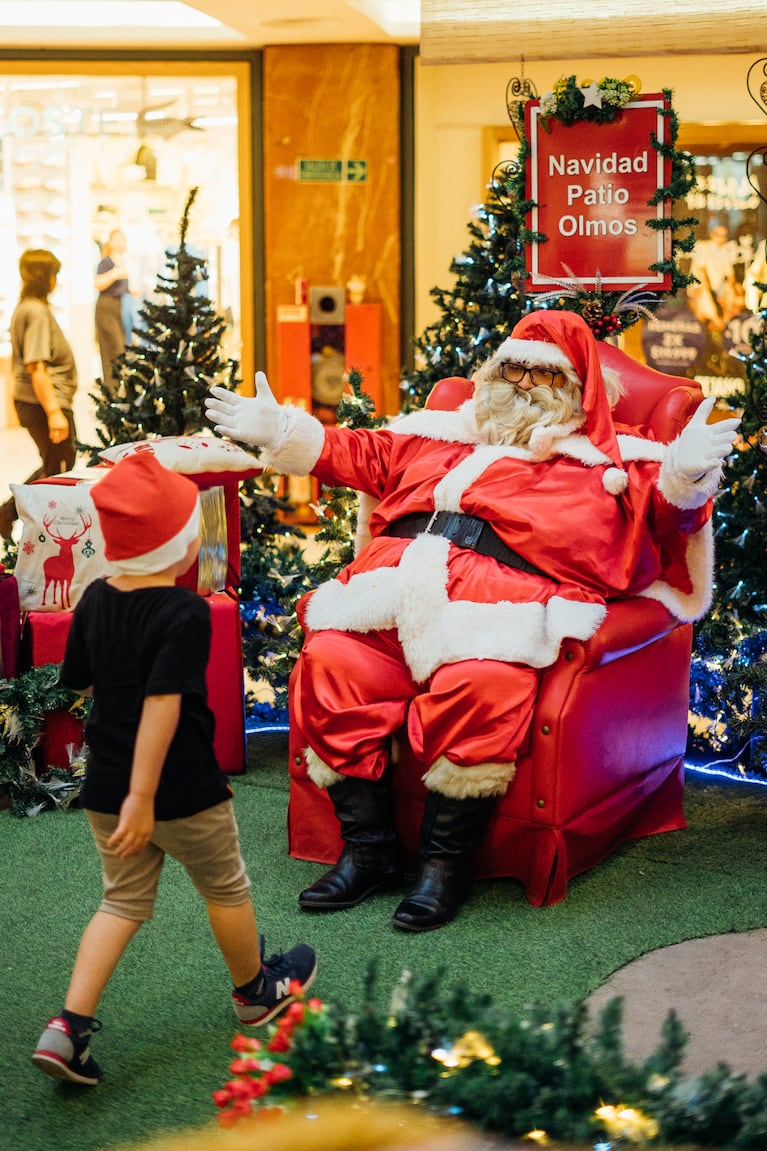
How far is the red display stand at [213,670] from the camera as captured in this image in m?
→ 4.30

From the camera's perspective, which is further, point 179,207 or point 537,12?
point 179,207

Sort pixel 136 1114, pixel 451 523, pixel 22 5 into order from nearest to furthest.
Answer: pixel 136 1114
pixel 451 523
pixel 22 5

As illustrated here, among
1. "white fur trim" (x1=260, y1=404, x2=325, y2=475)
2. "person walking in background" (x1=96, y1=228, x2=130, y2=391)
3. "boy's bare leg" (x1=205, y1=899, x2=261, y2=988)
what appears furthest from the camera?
"person walking in background" (x1=96, y1=228, x2=130, y2=391)

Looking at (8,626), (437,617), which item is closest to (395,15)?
(8,626)

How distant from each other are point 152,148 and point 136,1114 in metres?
7.40

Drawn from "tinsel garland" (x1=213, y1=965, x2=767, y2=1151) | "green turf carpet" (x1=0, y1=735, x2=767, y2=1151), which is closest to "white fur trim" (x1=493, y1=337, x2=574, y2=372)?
"green turf carpet" (x1=0, y1=735, x2=767, y2=1151)

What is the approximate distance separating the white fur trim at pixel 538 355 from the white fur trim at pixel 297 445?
22.9 inches

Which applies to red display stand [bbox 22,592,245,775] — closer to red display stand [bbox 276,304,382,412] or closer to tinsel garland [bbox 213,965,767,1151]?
tinsel garland [bbox 213,965,767,1151]

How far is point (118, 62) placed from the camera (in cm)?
873

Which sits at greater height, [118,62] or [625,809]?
[118,62]

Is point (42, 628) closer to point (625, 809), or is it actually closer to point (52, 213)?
point (625, 809)

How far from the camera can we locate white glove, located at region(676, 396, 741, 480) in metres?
3.50

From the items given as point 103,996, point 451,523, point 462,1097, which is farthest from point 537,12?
point 462,1097

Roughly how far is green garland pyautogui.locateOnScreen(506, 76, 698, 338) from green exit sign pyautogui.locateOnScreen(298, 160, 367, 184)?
420cm
